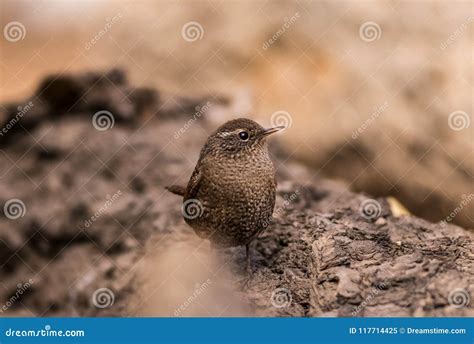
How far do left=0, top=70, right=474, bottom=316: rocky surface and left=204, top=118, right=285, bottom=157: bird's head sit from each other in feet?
3.69

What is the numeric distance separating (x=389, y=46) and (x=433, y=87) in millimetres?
800

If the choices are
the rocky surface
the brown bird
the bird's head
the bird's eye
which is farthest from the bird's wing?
the rocky surface

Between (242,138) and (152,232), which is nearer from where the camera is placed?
(242,138)

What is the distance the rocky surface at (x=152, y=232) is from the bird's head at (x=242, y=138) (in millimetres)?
1124

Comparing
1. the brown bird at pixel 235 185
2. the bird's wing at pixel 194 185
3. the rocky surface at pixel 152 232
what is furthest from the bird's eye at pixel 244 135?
the rocky surface at pixel 152 232

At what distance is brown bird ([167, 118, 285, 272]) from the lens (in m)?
6.52

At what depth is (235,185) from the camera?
6500mm

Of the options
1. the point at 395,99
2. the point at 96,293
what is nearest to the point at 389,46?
the point at 395,99

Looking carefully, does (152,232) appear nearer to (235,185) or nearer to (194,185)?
(194,185)

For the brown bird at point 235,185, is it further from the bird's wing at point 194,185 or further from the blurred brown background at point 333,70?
the blurred brown background at point 333,70

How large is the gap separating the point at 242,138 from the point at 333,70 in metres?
2.70

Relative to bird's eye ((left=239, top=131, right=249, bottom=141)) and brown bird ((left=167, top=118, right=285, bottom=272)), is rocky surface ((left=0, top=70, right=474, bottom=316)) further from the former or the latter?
bird's eye ((left=239, top=131, right=249, bottom=141))

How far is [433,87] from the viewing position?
8.41 metres

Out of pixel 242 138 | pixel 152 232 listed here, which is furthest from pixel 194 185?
pixel 152 232
